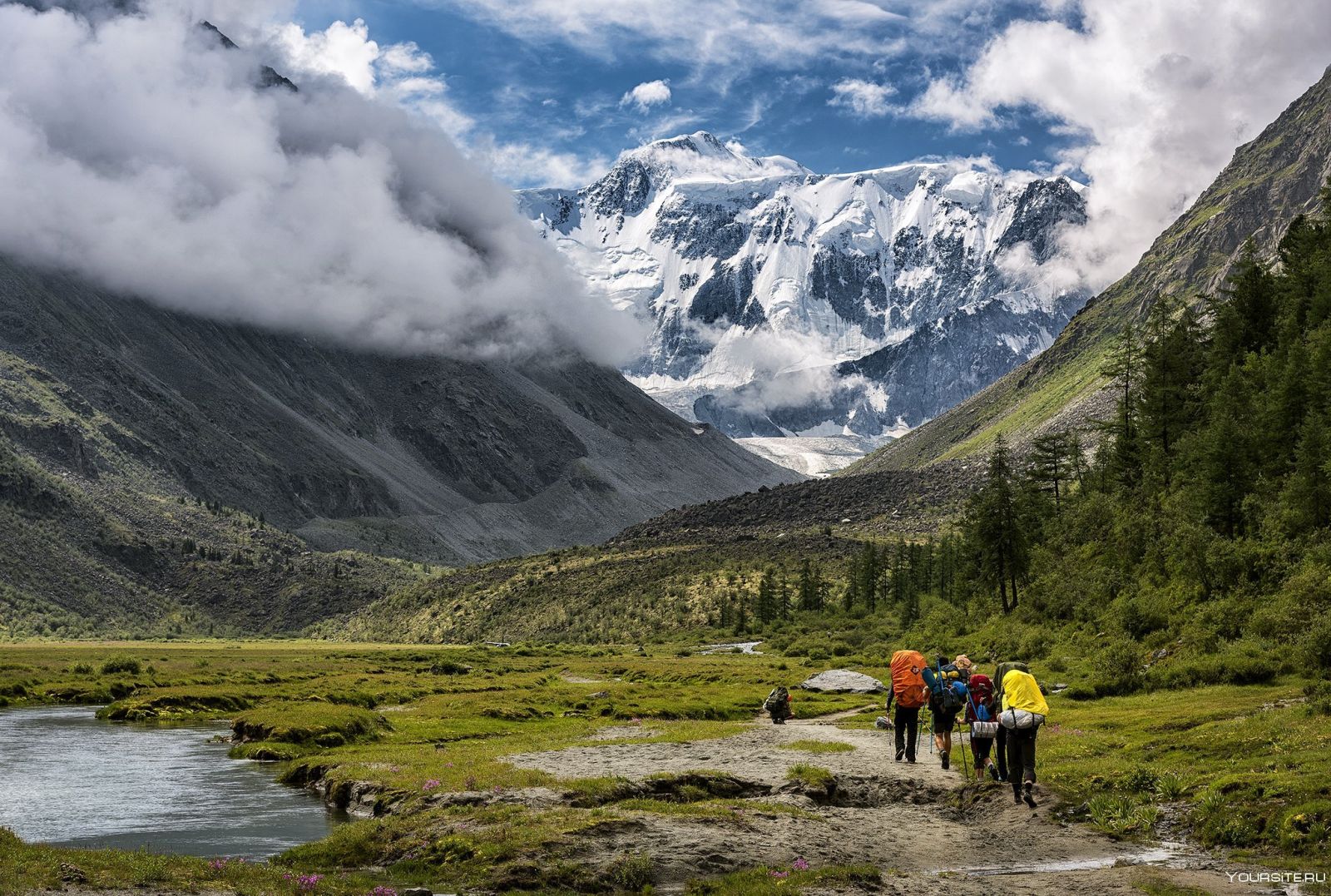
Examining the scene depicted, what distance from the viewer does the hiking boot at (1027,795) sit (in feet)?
109

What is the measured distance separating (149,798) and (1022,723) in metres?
32.6

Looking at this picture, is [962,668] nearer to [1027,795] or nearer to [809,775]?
[1027,795]

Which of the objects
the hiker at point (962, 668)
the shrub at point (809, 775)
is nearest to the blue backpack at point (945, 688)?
the hiker at point (962, 668)

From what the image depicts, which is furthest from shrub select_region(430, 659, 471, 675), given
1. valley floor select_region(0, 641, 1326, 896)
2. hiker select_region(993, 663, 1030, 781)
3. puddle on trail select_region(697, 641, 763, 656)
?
hiker select_region(993, 663, 1030, 781)

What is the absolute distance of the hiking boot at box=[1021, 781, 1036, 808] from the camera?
33341mm

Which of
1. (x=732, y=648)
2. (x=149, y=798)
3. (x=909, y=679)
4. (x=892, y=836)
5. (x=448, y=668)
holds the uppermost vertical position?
(x=909, y=679)

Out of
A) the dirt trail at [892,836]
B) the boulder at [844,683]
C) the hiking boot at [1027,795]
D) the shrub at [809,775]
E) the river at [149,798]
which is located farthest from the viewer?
the boulder at [844,683]

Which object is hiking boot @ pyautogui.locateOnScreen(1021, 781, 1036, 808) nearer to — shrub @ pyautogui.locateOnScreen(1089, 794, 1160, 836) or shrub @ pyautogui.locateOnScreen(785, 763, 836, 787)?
shrub @ pyautogui.locateOnScreen(1089, 794, 1160, 836)

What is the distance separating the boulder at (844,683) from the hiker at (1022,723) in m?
42.3

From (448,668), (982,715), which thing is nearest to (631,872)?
(982,715)

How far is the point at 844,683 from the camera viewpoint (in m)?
79.5

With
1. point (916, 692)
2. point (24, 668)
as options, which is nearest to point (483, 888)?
point (916, 692)

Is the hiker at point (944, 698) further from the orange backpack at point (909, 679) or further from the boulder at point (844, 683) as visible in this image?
the boulder at point (844, 683)

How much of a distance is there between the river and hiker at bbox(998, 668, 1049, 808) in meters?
22.0
